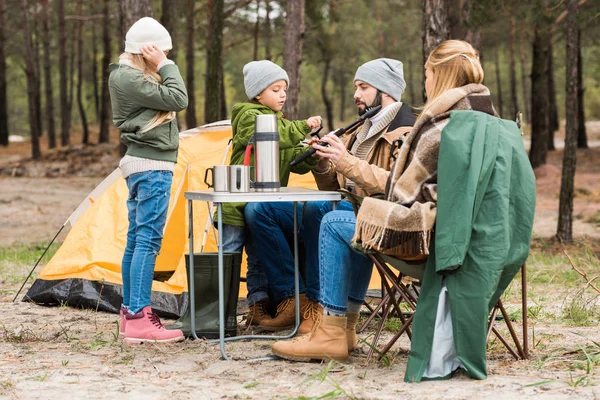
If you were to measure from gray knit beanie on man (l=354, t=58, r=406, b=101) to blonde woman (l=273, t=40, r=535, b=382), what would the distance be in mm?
720

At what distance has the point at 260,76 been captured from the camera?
165 inches

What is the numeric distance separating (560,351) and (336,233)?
1.20 meters

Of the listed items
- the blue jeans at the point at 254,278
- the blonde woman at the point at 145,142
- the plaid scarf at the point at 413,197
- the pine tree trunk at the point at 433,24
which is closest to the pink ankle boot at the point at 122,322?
the blonde woman at the point at 145,142

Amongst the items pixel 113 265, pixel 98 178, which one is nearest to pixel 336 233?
pixel 113 265

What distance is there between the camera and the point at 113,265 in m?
5.38

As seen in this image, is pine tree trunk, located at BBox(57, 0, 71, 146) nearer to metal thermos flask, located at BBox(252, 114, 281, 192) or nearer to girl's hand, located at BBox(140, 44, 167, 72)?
girl's hand, located at BBox(140, 44, 167, 72)

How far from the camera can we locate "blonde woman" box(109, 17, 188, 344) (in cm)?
397

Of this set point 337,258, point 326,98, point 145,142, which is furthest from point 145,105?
point 326,98

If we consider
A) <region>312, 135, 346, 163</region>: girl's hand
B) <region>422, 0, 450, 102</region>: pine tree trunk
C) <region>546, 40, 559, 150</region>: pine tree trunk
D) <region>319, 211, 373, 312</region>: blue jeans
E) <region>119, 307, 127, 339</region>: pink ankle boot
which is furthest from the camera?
<region>546, 40, 559, 150</region>: pine tree trunk

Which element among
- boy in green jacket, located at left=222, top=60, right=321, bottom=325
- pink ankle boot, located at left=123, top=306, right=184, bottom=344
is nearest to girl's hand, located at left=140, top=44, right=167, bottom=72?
boy in green jacket, located at left=222, top=60, right=321, bottom=325

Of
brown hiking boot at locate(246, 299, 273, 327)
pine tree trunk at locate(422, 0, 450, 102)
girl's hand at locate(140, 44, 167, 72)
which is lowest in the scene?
brown hiking boot at locate(246, 299, 273, 327)

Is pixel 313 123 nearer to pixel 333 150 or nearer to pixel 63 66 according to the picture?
pixel 333 150

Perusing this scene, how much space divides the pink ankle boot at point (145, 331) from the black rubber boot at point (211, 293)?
0.18 meters

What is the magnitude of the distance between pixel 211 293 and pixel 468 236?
66.0 inches
